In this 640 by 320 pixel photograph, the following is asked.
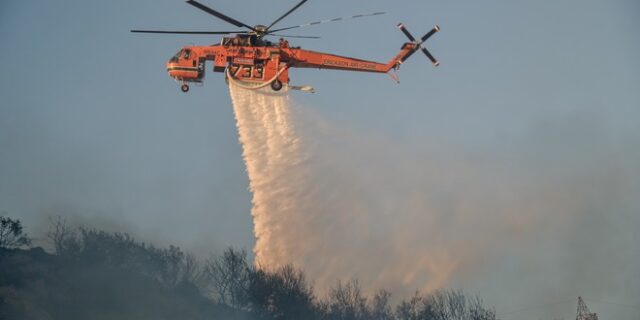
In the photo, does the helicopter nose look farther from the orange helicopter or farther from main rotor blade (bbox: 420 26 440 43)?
main rotor blade (bbox: 420 26 440 43)

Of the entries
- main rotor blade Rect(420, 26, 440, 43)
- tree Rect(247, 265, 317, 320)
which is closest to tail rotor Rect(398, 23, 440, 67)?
main rotor blade Rect(420, 26, 440, 43)

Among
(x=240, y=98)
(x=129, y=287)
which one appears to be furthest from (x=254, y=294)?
(x=240, y=98)

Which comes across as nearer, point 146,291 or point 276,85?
point 276,85

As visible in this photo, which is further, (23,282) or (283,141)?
(23,282)

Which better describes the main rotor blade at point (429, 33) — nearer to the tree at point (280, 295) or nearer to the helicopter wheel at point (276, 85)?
the helicopter wheel at point (276, 85)

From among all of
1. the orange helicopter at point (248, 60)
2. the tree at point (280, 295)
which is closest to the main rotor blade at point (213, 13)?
the orange helicopter at point (248, 60)

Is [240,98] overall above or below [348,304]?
above

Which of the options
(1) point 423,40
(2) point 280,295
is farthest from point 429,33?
(2) point 280,295

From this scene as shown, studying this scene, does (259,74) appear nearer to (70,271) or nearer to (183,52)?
(183,52)

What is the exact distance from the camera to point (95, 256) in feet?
297

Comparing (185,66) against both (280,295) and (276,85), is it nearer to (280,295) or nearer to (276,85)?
(276,85)

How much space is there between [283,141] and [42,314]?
1462 inches

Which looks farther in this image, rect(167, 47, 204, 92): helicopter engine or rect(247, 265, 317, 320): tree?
rect(247, 265, 317, 320): tree

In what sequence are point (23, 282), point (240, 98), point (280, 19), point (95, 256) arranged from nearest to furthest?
point (280, 19) < point (240, 98) < point (23, 282) < point (95, 256)
